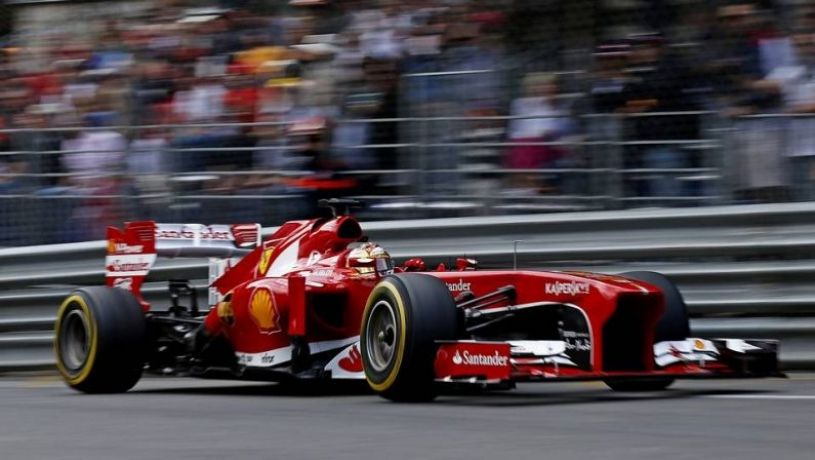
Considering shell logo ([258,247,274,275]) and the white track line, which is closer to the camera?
the white track line

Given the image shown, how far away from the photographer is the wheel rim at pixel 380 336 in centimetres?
707

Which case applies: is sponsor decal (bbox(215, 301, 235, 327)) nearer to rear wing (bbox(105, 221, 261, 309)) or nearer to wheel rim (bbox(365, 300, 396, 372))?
rear wing (bbox(105, 221, 261, 309))

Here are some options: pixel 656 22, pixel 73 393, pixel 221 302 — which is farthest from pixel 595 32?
pixel 73 393

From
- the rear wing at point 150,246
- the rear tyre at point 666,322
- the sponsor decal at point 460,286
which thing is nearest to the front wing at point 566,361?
the rear tyre at point 666,322

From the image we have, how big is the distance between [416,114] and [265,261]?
2.12 meters

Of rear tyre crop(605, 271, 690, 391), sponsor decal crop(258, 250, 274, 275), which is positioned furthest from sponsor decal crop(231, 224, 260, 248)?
rear tyre crop(605, 271, 690, 391)

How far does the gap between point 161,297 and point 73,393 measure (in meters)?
2.00

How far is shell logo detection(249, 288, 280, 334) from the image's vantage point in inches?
318

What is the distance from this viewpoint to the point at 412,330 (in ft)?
22.0

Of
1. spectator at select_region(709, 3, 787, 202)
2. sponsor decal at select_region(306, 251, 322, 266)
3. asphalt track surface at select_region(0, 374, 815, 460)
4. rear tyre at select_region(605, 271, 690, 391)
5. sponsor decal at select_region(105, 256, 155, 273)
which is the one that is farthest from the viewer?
sponsor decal at select_region(105, 256, 155, 273)

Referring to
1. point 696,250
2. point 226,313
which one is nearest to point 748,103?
point 696,250

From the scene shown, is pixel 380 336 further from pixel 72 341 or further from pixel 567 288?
pixel 72 341

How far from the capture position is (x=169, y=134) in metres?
11.3

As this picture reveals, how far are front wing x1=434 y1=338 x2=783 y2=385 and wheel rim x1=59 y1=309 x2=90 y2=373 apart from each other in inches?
125
